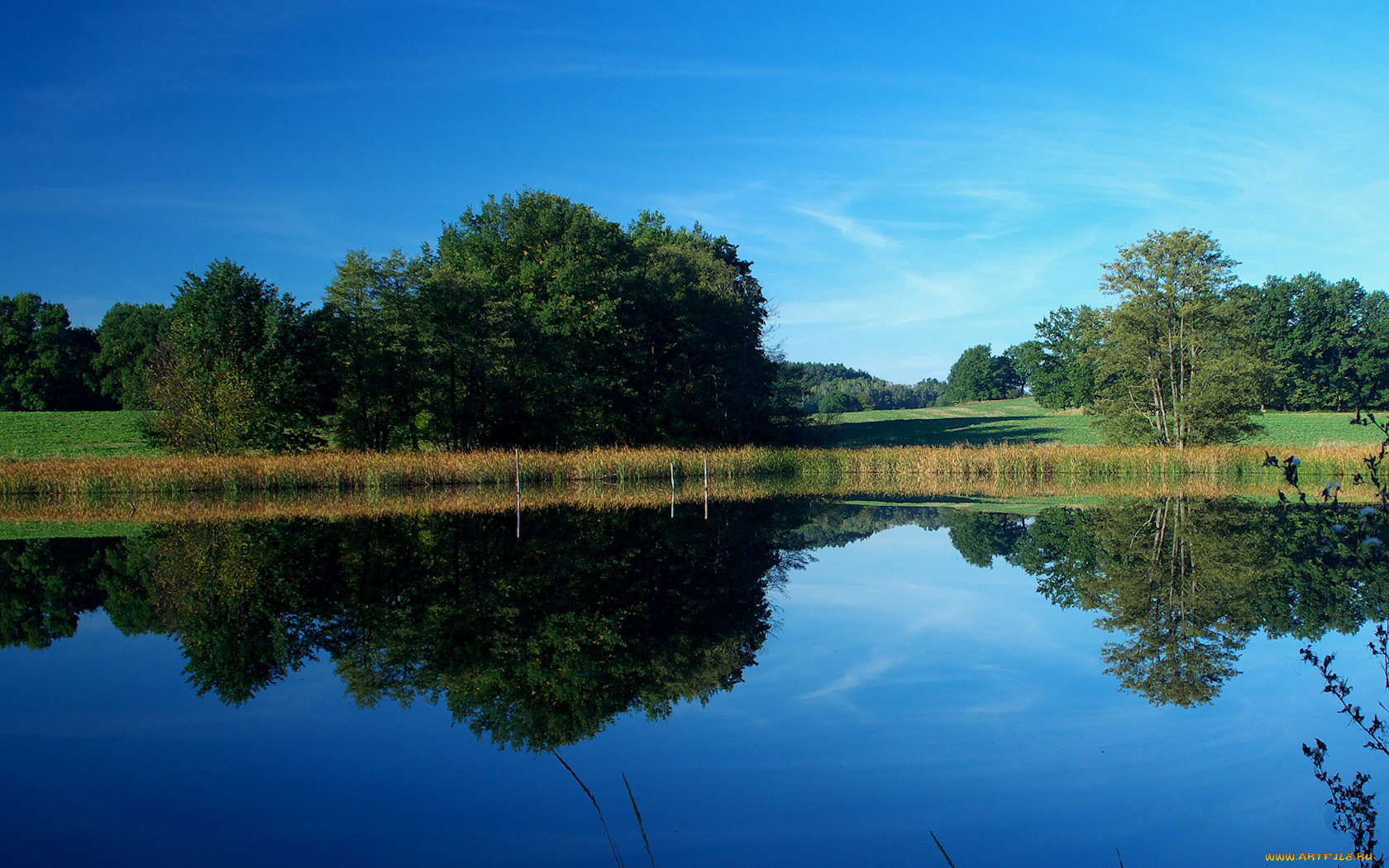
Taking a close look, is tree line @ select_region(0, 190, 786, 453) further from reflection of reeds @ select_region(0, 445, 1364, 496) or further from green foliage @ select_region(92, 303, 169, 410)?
green foliage @ select_region(92, 303, 169, 410)

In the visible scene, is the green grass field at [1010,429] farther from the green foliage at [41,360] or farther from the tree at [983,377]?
the green foliage at [41,360]

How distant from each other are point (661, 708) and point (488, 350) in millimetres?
29500

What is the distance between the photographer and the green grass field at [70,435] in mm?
38656

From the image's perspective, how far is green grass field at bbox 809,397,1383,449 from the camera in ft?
153

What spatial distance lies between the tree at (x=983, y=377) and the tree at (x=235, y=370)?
274ft

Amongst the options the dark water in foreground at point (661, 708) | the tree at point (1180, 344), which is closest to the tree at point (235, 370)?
the dark water in foreground at point (661, 708)

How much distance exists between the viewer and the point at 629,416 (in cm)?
3959

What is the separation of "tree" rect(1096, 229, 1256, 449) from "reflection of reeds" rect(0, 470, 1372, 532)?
4928 millimetres

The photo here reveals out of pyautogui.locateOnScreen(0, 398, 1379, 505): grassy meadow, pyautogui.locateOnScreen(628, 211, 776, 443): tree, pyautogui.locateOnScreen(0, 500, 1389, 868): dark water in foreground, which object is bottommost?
pyautogui.locateOnScreen(0, 500, 1389, 868): dark water in foreground

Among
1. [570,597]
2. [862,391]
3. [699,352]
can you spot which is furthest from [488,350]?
[862,391]

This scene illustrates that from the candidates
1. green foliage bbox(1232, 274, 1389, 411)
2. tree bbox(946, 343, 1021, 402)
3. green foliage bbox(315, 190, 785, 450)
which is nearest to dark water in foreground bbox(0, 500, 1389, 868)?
green foliage bbox(315, 190, 785, 450)

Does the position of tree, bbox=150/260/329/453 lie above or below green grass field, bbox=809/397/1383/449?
above

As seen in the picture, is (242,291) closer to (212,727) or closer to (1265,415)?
(212,727)

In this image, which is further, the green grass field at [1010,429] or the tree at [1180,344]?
the green grass field at [1010,429]
